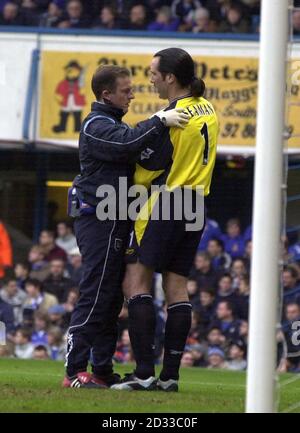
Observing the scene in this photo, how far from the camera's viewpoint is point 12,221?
1838cm

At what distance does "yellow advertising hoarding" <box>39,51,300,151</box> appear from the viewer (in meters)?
16.8

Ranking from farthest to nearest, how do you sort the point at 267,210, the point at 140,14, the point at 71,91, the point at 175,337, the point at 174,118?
1. the point at 140,14
2. the point at 71,91
3. the point at 175,337
4. the point at 174,118
5. the point at 267,210

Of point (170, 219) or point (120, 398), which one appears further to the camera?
point (170, 219)

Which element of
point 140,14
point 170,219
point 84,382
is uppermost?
point 170,219

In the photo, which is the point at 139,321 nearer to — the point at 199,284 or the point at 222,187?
the point at 199,284

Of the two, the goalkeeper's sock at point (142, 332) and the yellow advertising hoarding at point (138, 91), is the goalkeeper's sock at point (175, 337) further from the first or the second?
the yellow advertising hoarding at point (138, 91)

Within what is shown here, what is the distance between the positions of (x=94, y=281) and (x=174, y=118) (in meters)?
1.04

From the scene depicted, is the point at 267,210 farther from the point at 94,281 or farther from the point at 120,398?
the point at 94,281

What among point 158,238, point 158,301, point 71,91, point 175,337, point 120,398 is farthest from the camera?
point 71,91

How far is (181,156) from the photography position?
23.6 ft

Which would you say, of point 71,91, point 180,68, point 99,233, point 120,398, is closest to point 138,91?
point 71,91

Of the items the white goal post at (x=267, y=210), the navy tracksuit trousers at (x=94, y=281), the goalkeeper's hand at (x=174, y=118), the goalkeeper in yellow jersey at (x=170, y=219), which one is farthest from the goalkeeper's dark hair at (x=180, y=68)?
the white goal post at (x=267, y=210)

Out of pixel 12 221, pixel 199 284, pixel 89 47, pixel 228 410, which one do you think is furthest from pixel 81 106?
pixel 228 410
